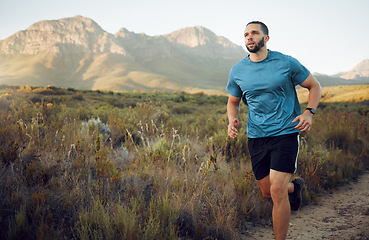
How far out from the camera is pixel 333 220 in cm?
369

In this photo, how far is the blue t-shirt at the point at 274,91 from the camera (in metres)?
2.89

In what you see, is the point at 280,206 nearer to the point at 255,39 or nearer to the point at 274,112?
the point at 274,112

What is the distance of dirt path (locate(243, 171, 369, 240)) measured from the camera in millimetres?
3232

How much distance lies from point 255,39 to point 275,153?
1.35 meters

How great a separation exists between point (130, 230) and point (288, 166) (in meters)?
1.73

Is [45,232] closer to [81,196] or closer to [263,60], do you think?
[81,196]

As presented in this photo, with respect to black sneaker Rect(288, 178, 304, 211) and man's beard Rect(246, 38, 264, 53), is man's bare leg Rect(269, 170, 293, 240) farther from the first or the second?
man's beard Rect(246, 38, 264, 53)

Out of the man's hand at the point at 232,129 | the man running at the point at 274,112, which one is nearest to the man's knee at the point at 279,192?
the man running at the point at 274,112

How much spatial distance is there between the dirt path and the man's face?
2345 mm

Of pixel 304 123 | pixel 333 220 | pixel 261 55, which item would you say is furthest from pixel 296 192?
pixel 261 55

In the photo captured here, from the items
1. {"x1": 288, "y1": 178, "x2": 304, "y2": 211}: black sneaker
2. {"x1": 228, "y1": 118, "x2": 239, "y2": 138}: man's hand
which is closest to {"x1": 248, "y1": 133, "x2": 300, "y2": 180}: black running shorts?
{"x1": 228, "y1": 118, "x2": 239, "y2": 138}: man's hand

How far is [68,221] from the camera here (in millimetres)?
2699

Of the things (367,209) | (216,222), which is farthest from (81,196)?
(367,209)

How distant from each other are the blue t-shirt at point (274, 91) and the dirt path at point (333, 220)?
143 centimetres
